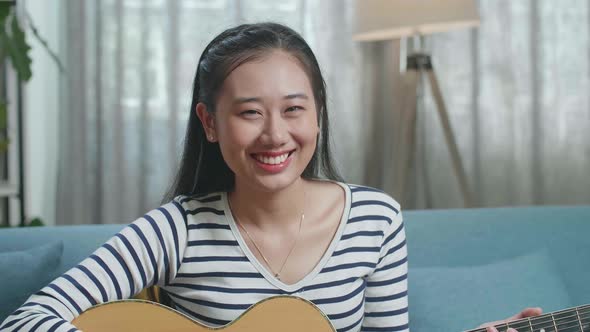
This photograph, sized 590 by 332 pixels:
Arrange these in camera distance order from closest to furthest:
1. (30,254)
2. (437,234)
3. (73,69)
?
(30,254)
(437,234)
(73,69)

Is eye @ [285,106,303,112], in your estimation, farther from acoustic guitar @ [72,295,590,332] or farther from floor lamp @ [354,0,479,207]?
floor lamp @ [354,0,479,207]

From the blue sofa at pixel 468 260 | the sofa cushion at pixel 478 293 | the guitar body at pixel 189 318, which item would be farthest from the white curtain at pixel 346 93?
the guitar body at pixel 189 318

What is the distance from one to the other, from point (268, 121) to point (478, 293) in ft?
2.21

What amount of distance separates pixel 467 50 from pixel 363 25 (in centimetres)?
62

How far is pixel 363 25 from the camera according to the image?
264 centimetres

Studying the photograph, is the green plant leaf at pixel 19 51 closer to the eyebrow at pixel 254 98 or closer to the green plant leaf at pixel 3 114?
the green plant leaf at pixel 3 114

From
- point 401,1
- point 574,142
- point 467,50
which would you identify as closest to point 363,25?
point 401,1

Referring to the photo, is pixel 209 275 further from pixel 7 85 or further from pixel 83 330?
pixel 7 85

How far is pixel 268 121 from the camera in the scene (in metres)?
1.14

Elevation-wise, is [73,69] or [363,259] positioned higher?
[73,69]

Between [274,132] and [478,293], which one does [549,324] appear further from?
[274,132]

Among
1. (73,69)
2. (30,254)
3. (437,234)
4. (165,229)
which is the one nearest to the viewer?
(165,229)

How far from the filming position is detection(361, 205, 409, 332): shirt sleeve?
127 cm

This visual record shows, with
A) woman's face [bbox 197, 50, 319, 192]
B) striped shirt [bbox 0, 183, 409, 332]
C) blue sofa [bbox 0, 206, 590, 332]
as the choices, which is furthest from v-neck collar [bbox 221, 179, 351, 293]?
blue sofa [bbox 0, 206, 590, 332]
